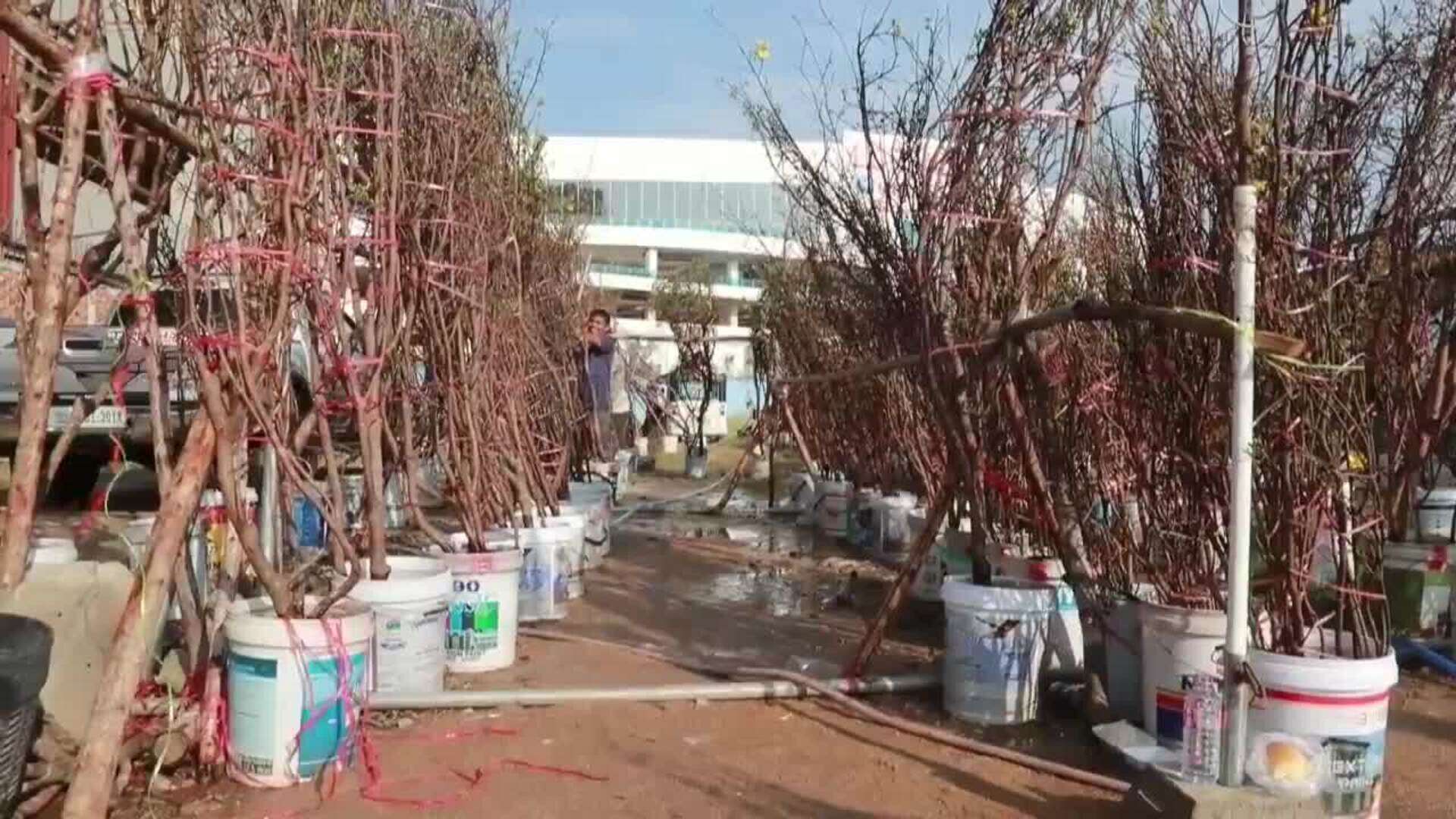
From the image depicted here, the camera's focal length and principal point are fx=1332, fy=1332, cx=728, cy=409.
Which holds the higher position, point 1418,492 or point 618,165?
point 618,165

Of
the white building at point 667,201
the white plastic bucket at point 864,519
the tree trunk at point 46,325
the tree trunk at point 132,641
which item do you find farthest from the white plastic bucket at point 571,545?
the white building at point 667,201

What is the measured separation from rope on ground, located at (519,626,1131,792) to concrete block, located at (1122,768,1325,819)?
20.7 inches

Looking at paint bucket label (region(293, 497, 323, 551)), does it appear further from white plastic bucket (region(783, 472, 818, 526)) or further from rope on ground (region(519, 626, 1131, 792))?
white plastic bucket (region(783, 472, 818, 526))

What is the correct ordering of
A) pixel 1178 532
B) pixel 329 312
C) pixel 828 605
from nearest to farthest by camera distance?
1. pixel 1178 532
2. pixel 329 312
3. pixel 828 605

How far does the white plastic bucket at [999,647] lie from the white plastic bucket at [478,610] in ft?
6.32

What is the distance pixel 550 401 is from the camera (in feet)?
30.0

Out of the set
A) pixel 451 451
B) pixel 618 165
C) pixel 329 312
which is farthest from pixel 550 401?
pixel 618 165

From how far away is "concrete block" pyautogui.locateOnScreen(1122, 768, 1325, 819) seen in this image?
3.31 m

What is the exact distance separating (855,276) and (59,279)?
372 centimetres

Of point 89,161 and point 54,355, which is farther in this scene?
point 89,161

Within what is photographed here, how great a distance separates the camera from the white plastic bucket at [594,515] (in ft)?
28.8

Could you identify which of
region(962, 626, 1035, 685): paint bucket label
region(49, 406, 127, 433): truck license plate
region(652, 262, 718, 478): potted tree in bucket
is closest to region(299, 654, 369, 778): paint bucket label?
region(962, 626, 1035, 685): paint bucket label

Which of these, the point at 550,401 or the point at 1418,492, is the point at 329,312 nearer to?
the point at 550,401

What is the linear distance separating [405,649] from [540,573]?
1932 millimetres
